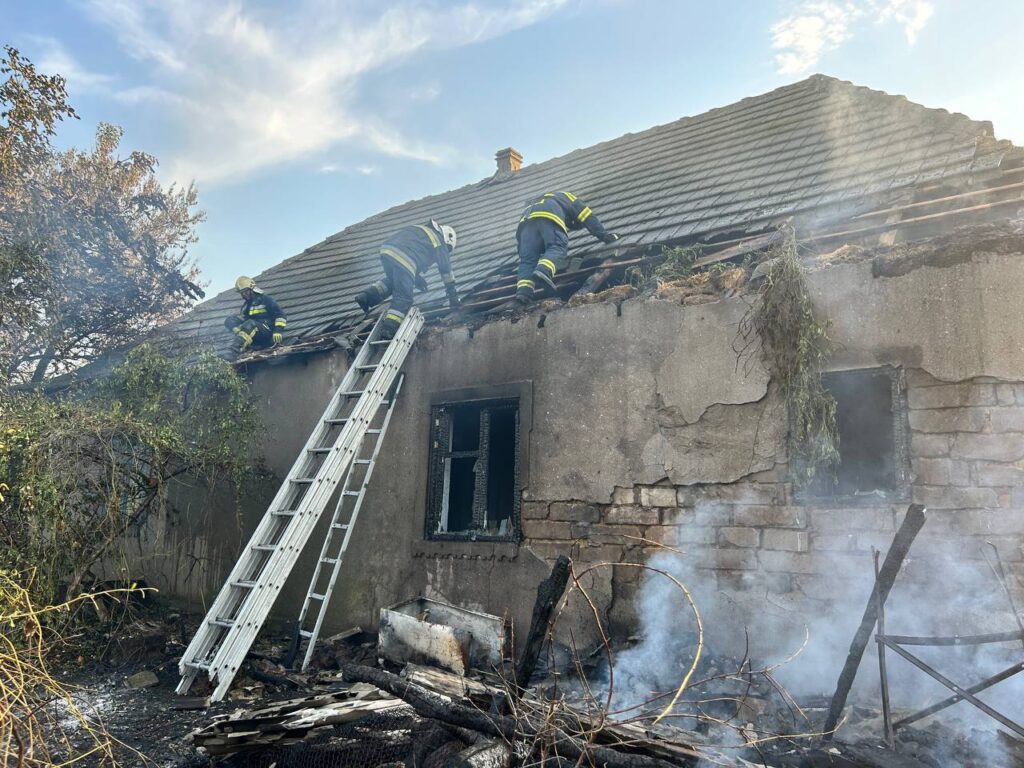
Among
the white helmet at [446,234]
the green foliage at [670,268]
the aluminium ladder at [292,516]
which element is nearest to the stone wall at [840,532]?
the green foliage at [670,268]

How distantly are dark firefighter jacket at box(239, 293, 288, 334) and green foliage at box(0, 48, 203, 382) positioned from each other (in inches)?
105

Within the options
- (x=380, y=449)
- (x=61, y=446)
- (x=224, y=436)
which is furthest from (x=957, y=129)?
(x=61, y=446)

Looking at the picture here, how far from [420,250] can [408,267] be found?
0.91ft

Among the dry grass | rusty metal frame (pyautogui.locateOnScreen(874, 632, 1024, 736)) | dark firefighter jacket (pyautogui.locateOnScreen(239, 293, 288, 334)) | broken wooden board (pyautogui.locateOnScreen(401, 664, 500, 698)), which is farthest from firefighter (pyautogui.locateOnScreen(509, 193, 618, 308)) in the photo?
the dry grass

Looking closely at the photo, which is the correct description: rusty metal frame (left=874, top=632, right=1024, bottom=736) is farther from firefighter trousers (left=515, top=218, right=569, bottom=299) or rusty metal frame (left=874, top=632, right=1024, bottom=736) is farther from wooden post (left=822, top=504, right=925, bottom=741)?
firefighter trousers (left=515, top=218, right=569, bottom=299)

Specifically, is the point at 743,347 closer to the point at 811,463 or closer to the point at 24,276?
the point at 811,463

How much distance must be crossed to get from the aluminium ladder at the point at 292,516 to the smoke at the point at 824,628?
274cm

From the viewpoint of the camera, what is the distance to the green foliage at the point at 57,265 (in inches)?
349

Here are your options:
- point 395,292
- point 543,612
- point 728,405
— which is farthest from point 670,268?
point 543,612

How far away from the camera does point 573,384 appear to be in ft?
19.5

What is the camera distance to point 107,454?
6426mm

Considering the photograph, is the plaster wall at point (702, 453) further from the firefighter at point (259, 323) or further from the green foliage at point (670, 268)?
the firefighter at point (259, 323)

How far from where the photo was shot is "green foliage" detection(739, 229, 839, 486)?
15.4ft

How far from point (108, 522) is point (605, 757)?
5.37 meters
